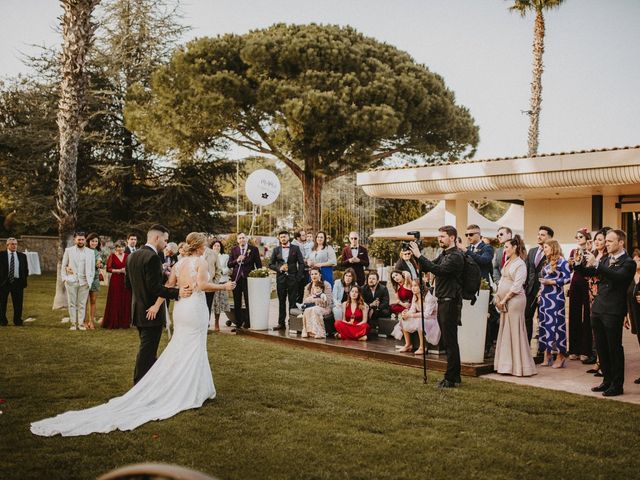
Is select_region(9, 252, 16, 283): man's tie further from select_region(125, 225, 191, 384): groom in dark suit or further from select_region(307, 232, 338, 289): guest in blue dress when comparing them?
select_region(125, 225, 191, 384): groom in dark suit

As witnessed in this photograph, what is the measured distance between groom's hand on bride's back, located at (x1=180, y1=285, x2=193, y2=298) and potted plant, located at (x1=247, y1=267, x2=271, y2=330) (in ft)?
18.3

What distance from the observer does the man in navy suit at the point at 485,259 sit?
374 inches

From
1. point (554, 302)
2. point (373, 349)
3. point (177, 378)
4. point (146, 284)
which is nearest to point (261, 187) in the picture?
point (373, 349)

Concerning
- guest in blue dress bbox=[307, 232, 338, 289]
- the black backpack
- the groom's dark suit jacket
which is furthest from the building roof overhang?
the groom's dark suit jacket

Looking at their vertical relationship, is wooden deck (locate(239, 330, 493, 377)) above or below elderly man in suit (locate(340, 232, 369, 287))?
below

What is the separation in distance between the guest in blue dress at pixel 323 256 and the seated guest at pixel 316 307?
70cm

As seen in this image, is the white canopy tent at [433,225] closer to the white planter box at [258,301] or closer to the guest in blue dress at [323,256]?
the guest in blue dress at [323,256]

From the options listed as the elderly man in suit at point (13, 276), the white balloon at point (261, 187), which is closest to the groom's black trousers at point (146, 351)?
the elderly man in suit at point (13, 276)

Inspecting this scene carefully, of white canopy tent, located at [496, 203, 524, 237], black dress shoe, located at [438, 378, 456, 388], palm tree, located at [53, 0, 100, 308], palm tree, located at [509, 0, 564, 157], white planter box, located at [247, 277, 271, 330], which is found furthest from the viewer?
white canopy tent, located at [496, 203, 524, 237]

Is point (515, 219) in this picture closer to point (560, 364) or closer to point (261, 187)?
point (261, 187)

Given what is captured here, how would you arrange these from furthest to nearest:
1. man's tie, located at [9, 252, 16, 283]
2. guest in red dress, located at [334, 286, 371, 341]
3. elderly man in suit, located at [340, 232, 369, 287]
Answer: man's tie, located at [9, 252, 16, 283] → elderly man in suit, located at [340, 232, 369, 287] → guest in red dress, located at [334, 286, 371, 341]

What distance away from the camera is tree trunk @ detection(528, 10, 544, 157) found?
22.2 meters

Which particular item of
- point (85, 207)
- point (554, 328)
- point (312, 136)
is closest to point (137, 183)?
point (85, 207)

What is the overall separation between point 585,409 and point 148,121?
22209 mm
